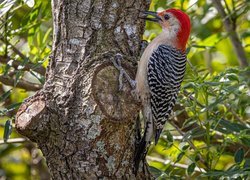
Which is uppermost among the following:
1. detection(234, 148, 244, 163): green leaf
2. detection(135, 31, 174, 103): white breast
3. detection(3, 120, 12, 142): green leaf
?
detection(135, 31, 174, 103): white breast

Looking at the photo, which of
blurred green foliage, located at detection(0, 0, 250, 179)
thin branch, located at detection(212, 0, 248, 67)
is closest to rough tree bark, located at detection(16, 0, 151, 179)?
blurred green foliage, located at detection(0, 0, 250, 179)

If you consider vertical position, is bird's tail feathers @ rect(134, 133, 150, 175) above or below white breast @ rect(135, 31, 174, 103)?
below

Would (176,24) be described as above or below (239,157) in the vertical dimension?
above

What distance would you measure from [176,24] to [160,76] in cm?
51

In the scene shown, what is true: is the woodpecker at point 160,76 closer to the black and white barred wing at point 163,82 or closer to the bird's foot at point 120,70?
the black and white barred wing at point 163,82

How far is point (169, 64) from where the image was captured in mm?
4938

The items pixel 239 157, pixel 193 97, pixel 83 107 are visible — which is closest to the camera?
pixel 83 107

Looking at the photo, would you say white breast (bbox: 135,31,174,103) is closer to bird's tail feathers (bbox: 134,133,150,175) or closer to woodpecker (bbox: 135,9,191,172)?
woodpecker (bbox: 135,9,191,172)

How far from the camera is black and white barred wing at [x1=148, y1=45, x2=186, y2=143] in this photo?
4.72 m

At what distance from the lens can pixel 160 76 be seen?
4.83m

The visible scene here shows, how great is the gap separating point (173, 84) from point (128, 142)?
0.89 m

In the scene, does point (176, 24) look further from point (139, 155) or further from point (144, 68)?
point (139, 155)

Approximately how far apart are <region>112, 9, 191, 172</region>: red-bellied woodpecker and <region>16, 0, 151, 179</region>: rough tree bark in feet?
1.65

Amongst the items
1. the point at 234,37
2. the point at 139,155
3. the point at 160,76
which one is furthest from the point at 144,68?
the point at 234,37
